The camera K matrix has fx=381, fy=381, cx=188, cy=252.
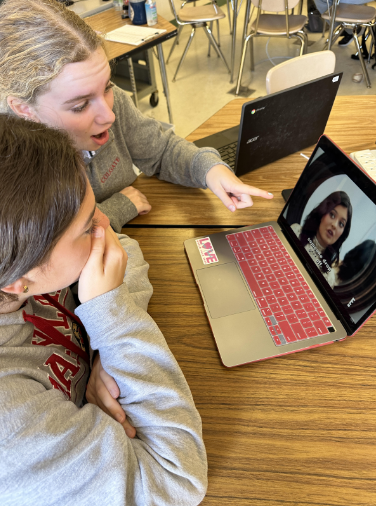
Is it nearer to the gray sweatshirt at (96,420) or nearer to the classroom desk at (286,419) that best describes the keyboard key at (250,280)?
the classroom desk at (286,419)

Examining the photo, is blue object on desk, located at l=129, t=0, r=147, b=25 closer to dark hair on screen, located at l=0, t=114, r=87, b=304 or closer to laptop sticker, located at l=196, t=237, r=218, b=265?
laptop sticker, located at l=196, t=237, r=218, b=265

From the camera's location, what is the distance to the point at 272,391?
2.05 ft

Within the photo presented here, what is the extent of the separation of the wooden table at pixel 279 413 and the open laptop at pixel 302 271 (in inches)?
1.1

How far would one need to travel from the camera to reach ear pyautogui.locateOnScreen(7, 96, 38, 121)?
742mm

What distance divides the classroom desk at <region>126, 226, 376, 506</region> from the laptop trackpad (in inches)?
1.3

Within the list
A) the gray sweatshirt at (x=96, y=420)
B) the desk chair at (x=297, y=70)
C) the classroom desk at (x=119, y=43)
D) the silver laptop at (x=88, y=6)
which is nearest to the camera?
the gray sweatshirt at (x=96, y=420)

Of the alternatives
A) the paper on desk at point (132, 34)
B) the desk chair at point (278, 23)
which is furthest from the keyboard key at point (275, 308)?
the desk chair at point (278, 23)

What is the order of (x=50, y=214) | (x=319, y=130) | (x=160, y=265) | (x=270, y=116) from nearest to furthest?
1. (x=50, y=214)
2. (x=160, y=265)
3. (x=270, y=116)
4. (x=319, y=130)

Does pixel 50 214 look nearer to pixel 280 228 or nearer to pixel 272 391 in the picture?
pixel 272 391

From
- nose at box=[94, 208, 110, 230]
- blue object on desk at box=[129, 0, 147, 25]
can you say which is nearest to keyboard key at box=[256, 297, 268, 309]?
nose at box=[94, 208, 110, 230]

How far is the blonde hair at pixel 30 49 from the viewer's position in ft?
2.37

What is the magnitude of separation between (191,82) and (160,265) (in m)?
3.25

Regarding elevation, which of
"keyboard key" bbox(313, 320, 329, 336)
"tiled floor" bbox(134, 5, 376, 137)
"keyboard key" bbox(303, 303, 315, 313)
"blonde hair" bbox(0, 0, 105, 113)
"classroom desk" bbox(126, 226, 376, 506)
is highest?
"blonde hair" bbox(0, 0, 105, 113)

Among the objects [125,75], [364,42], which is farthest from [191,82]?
[364,42]
